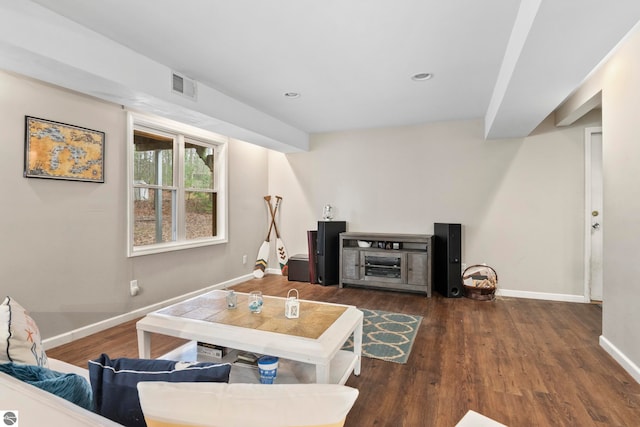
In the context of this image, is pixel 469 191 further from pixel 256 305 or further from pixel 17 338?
pixel 17 338

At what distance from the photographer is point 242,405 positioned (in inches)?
28.4

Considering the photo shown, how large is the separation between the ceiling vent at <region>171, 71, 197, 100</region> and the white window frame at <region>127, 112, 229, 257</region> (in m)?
0.78

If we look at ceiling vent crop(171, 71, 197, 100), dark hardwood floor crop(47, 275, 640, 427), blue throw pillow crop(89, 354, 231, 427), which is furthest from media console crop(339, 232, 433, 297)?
blue throw pillow crop(89, 354, 231, 427)

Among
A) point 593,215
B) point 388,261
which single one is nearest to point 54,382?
point 388,261

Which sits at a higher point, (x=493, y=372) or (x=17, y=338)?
(x=17, y=338)

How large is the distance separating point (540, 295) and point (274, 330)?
12.9 feet

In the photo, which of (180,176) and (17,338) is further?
(180,176)

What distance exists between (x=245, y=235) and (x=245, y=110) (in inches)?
82.2

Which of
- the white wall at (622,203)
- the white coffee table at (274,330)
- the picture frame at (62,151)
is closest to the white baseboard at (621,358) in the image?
the white wall at (622,203)

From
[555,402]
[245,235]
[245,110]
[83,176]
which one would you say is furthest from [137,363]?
[245,235]

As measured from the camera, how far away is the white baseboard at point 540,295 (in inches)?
163

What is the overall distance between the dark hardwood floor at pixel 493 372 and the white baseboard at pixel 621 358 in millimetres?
41

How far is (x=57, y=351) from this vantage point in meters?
2.66

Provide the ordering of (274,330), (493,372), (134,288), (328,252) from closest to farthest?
(274,330) → (493,372) → (134,288) → (328,252)
